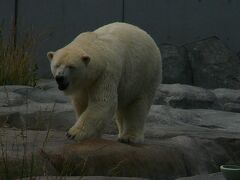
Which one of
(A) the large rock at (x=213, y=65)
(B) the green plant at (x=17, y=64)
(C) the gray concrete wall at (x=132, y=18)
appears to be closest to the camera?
(B) the green plant at (x=17, y=64)

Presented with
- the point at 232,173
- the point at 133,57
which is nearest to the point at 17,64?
the point at 133,57

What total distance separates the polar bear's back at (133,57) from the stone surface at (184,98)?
339cm

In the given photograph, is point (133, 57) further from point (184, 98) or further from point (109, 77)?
point (184, 98)

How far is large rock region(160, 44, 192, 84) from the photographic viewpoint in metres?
13.4

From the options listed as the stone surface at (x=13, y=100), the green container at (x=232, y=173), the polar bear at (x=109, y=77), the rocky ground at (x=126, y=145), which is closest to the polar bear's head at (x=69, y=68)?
the polar bear at (x=109, y=77)

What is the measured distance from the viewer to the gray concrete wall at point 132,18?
13344 mm

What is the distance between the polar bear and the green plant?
3.91 m

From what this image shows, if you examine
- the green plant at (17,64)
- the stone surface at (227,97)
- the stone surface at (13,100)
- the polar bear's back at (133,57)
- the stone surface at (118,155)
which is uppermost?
the polar bear's back at (133,57)

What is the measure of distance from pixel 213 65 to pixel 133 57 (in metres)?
7.37

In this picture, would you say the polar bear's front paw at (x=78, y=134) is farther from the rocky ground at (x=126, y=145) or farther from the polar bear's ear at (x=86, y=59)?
the polar bear's ear at (x=86, y=59)

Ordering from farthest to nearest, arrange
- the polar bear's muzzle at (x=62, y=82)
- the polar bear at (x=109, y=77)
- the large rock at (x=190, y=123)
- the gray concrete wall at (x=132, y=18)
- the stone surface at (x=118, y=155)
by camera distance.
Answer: the gray concrete wall at (x=132, y=18), the large rock at (x=190, y=123), the polar bear at (x=109, y=77), the polar bear's muzzle at (x=62, y=82), the stone surface at (x=118, y=155)

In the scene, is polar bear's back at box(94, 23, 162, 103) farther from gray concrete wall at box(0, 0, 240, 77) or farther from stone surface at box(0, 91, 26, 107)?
gray concrete wall at box(0, 0, 240, 77)

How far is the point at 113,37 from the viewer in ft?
21.1

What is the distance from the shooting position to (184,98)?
10.3 m
